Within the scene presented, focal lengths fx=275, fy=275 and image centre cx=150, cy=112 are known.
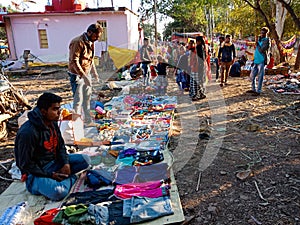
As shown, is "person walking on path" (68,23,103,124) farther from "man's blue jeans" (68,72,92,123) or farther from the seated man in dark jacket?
the seated man in dark jacket

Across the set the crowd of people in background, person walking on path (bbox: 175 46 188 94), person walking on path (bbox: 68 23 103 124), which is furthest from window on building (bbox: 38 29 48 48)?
person walking on path (bbox: 68 23 103 124)

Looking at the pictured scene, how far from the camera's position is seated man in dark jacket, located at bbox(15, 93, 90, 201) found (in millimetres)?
2940

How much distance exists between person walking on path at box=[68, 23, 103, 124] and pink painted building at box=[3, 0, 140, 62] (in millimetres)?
12783

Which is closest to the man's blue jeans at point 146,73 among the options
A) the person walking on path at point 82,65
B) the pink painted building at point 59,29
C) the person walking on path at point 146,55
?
the person walking on path at point 146,55

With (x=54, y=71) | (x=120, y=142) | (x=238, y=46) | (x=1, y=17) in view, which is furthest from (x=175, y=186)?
(x=1, y=17)

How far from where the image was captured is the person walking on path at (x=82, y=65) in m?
5.08

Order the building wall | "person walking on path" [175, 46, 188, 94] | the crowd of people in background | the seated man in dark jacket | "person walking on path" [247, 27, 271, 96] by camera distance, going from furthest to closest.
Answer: the building wall
"person walking on path" [175, 46, 188, 94]
the crowd of people in background
"person walking on path" [247, 27, 271, 96]
the seated man in dark jacket

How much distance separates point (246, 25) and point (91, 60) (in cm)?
1740

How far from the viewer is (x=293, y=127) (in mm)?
5125

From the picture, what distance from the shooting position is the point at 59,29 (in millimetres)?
17844

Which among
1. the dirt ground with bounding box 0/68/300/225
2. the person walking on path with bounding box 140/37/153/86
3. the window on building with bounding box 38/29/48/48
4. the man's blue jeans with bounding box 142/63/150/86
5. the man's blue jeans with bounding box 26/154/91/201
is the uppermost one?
the window on building with bounding box 38/29/48/48

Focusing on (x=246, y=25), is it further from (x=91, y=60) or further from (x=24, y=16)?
(x=91, y=60)

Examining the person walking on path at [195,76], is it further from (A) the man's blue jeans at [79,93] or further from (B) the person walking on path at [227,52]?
(A) the man's blue jeans at [79,93]

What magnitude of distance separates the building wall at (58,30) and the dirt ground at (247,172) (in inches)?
510
